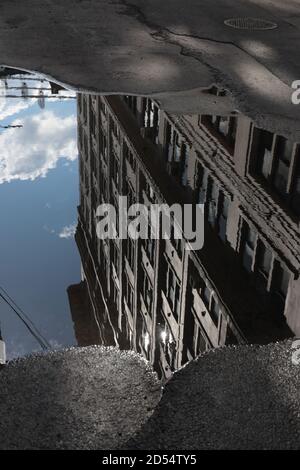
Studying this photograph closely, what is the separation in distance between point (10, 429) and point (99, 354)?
1179 millimetres

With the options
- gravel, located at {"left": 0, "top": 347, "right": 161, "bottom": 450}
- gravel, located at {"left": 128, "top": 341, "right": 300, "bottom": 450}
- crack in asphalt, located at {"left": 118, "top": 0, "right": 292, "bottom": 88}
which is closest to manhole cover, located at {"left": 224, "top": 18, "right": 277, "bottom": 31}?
crack in asphalt, located at {"left": 118, "top": 0, "right": 292, "bottom": 88}

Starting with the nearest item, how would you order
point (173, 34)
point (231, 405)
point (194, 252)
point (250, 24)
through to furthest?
point (231, 405) → point (194, 252) → point (173, 34) → point (250, 24)

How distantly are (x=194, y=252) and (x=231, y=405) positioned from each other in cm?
324

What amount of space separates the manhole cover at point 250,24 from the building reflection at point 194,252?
5351 mm

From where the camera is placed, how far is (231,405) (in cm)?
435

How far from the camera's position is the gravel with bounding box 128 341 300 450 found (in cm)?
404

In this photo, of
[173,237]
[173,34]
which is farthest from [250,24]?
[173,237]

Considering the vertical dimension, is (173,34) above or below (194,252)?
above

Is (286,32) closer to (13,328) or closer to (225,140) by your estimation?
(225,140)

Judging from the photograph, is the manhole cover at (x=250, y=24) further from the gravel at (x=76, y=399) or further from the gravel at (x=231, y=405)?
the gravel at (x=76, y=399)

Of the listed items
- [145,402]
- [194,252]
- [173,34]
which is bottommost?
[194,252]

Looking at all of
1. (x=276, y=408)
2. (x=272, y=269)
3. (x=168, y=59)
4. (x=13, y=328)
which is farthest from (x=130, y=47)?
(x=276, y=408)

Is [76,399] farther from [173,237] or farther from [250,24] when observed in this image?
[250,24]

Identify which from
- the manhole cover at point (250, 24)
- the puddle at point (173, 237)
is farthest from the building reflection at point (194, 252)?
the manhole cover at point (250, 24)
